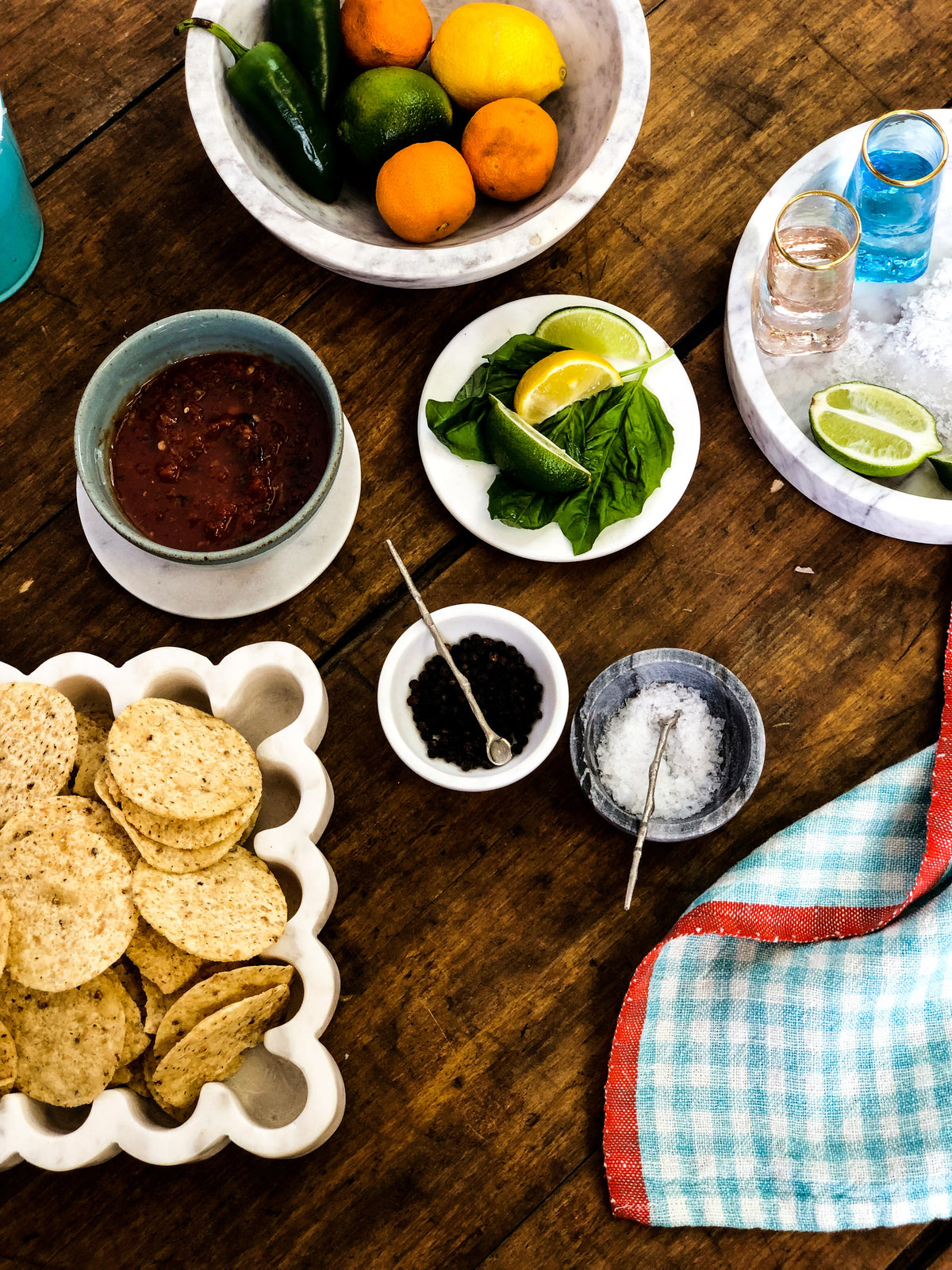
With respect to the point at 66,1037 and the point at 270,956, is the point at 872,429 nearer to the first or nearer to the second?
the point at 270,956

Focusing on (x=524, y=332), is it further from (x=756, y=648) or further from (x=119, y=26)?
(x=119, y=26)

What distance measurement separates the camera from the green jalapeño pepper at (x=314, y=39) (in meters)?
1.50

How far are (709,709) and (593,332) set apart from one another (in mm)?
607

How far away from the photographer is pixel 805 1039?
154 centimetres

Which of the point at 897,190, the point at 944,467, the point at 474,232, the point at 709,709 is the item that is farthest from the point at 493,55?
the point at 709,709

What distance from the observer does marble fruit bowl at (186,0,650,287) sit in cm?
146

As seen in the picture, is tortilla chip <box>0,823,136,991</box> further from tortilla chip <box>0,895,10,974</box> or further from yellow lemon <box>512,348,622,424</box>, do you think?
yellow lemon <box>512,348,622,424</box>

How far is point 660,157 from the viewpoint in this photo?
1.77 metres

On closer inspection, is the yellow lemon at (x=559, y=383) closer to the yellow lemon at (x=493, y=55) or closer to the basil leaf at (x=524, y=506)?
the basil leaf at (x=524, y=506)

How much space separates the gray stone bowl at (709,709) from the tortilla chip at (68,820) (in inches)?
25.3

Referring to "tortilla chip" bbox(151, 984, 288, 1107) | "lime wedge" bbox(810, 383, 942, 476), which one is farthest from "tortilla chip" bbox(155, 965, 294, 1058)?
"lime wedge" bbox(810, 383, 942, 476)

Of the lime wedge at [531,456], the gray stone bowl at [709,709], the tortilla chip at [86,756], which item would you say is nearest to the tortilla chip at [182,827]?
the tortilla chip at [86,756]

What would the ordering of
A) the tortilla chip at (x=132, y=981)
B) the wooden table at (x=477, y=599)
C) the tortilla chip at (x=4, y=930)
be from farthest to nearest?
the wooden table at (x=477, y=599) < the tortilla chip at (x=132, y=981) < the tortilla chip at (x=4, y=930)

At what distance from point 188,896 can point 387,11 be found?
1263 millimetres
